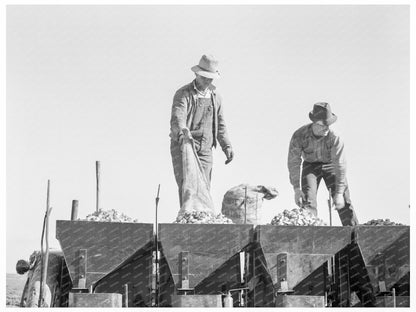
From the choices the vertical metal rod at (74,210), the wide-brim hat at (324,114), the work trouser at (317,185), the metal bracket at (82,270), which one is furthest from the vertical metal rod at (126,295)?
the wide-brim hat at (324,114)

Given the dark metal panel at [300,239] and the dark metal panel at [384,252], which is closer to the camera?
the dark metal panel at [300,239]

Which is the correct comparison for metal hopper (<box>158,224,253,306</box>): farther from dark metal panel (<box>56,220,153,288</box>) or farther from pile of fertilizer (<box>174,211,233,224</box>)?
dark metal panel (<box>56,220,153,288</box>)

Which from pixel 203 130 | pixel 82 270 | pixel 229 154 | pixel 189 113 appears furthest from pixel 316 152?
pixel 82 270

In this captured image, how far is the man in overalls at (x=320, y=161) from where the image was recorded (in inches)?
537

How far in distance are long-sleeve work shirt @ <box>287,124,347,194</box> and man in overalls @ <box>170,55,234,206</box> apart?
3.94ft

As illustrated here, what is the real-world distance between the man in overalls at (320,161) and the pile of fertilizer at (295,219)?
1.86m

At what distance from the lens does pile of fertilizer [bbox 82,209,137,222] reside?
449 inches

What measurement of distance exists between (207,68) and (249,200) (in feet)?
8.03

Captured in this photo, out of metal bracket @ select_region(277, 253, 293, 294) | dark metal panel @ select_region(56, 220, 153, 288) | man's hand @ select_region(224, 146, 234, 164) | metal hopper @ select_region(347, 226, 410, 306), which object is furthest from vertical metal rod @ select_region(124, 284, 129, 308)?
man's hand @ select_region(224, 146, 234, 164)

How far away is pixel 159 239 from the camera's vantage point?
11141 mm

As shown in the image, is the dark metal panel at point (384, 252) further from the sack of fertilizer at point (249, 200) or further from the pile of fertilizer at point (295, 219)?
the sack of fertilizer at point (249, 200)

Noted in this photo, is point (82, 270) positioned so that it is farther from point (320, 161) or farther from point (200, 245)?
point (320, 161)

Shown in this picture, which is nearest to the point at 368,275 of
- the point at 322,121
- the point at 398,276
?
the point at 398,276

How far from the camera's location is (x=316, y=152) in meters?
13.8
